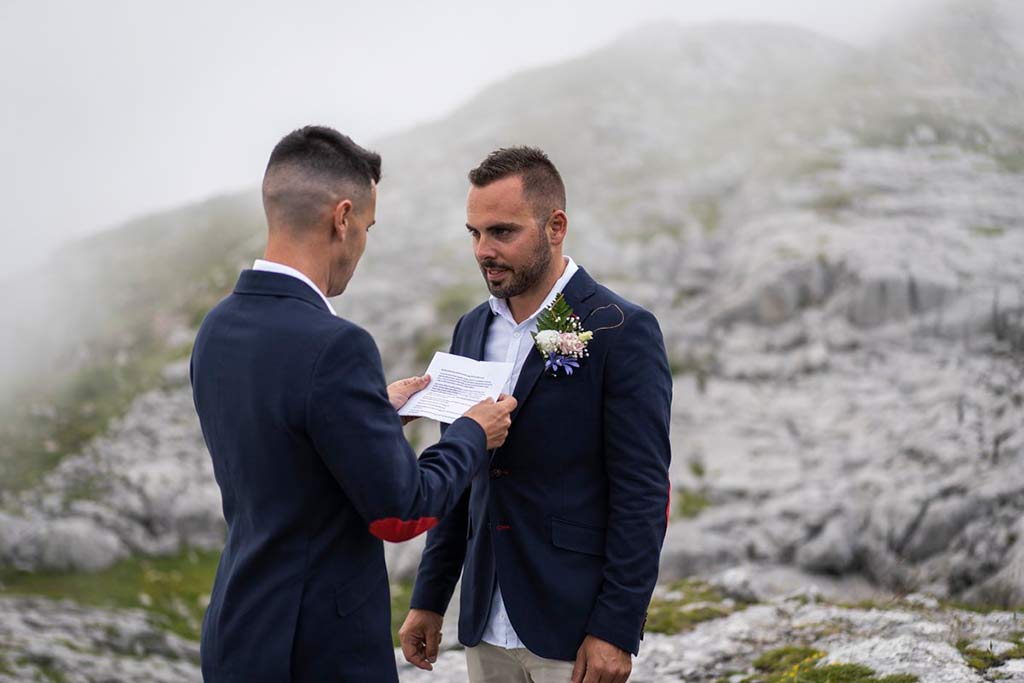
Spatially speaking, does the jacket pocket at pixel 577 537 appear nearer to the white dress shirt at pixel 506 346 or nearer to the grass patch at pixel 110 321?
the white dress shirt at pixel 506 346

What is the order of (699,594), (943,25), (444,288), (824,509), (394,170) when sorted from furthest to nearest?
(943,25)
(394,170)
(444,288)
(824,509)
(699,594)

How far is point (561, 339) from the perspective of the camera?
5.79 m

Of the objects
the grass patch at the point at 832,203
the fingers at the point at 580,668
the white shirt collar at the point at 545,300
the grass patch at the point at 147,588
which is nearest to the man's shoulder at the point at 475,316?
the white shirt collar at the point at 545,300

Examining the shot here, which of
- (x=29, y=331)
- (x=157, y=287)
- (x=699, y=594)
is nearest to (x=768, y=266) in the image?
(x=699, y=594)

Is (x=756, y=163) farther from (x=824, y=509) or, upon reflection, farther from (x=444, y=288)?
(x=824, y=509)

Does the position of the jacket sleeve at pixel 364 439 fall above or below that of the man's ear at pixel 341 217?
below

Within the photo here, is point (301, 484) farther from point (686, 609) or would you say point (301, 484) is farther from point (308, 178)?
point (686, 609)

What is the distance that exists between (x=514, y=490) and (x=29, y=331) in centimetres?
4883

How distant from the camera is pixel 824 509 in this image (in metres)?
28.2

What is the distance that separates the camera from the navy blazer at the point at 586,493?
5645 mm

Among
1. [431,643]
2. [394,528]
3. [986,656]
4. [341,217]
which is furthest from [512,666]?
[986,656]

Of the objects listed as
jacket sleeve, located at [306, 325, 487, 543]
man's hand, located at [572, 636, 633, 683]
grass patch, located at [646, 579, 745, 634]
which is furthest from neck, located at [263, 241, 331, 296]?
grass patch, located at [646, 579, 745, 634]

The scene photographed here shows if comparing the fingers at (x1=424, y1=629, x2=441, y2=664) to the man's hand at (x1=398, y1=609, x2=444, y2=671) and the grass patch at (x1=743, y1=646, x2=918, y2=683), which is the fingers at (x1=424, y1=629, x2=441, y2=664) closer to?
the man's hand at (x1=398, y1=609, x2=444, y2=671)

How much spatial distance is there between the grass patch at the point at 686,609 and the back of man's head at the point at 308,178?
10.5 meters
